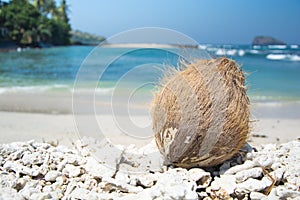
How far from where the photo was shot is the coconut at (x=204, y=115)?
13.9ft

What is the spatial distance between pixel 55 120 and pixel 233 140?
21.1ft

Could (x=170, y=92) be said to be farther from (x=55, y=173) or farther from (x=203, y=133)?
(x=55, y=173)

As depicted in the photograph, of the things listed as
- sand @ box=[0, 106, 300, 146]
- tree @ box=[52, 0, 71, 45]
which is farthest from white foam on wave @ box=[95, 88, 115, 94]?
tree @ box=[52, 0, 71, 45]

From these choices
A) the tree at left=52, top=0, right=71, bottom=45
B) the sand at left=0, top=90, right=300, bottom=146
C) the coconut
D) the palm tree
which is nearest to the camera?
the coconut

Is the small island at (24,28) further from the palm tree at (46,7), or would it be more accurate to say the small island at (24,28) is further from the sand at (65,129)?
the sand at (65,129)

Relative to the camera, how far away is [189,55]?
4.80 meters

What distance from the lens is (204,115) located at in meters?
4.24

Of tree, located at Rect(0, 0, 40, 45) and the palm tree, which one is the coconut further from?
the palm tree

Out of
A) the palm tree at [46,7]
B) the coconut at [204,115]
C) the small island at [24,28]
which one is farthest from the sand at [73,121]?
the palm tree at [46,7]

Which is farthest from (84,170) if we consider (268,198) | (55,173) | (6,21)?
(6,21)

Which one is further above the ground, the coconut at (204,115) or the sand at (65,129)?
the coconut at (204,115)

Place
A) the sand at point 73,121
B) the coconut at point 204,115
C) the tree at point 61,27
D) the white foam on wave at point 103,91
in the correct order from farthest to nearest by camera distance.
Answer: the tree at point 61,27
the white foam on wave at point 103,91
the sand at point 73,121
the coconut at point 204,115

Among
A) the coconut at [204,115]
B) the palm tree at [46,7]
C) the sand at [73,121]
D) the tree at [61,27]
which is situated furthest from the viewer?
the palm tree at [46,7]

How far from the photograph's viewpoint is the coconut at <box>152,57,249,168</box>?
4238 mm
